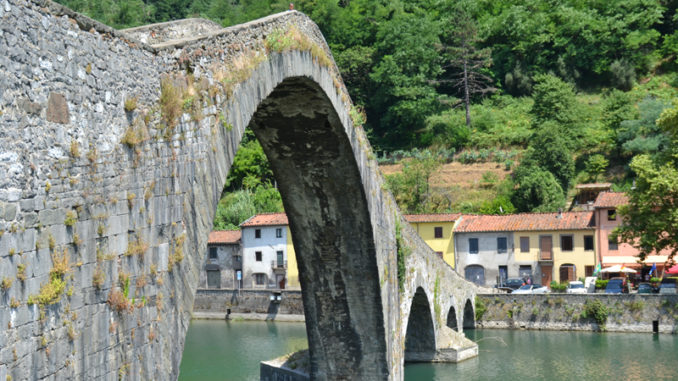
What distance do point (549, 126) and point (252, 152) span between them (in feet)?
57.5

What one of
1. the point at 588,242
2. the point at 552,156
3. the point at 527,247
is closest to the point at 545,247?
the point at 527,247

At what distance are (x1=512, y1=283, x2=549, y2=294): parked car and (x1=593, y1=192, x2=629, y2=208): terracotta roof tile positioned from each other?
421 centimetres

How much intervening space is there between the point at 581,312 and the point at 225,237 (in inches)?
727

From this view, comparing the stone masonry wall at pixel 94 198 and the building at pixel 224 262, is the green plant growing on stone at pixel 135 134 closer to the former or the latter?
the stone masonry wall at pixel 94 198

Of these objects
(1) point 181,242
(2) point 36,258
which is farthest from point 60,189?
(1) point 181,242

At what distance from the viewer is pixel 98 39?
683 centimetres

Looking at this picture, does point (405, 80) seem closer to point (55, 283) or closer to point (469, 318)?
point (469, 318)

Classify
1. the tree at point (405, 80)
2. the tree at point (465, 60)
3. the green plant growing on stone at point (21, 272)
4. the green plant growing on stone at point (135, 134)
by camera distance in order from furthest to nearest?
the tree at point (465, 60) → the tree at point (405, 80) → the green plant growing on stone at point (135, 134) → the green plant growing on stone at point (21, 272)

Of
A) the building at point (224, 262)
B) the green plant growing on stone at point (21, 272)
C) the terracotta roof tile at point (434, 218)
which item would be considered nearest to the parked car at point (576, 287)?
the terracotta roof tile at point (434, 218)

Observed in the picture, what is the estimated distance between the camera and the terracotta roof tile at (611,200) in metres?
35.7

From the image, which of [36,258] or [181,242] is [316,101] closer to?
[181,242]

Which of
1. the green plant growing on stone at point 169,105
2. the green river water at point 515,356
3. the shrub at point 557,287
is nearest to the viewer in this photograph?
the green plant growing on stone at point 169,105

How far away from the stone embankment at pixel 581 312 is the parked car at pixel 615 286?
1767mm

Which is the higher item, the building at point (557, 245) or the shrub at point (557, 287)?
the building at point (557, 245)
